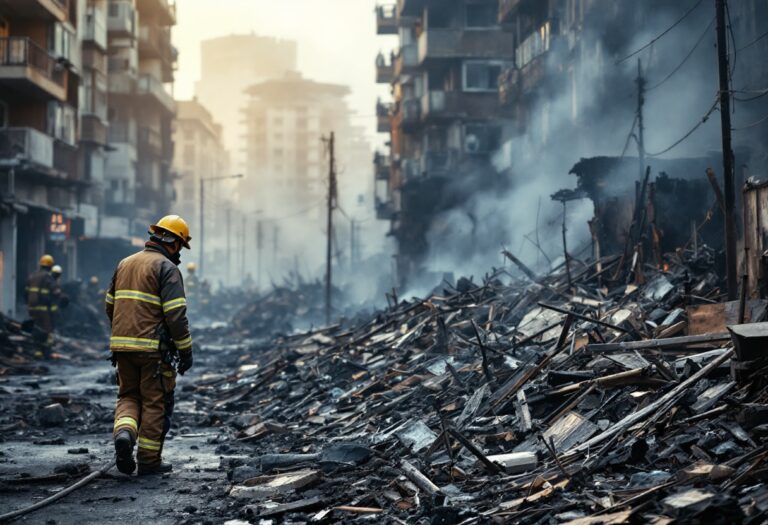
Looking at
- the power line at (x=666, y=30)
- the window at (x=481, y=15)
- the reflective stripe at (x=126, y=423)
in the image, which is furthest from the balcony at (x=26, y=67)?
the reflective stripe at (x=126, y=423)

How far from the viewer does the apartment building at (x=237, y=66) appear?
190 m

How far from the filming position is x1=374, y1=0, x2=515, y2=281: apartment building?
44594 millimetres

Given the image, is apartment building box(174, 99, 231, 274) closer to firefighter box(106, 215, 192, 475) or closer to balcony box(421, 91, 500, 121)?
balcony box(421, 91, 500, 121)

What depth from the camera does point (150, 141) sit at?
64.4 m

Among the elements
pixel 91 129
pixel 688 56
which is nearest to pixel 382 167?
pixel 91 129

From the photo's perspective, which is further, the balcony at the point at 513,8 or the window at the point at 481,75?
the window at the point at 481,75

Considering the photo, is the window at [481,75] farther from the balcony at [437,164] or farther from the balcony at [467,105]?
the balcony at [437,164]

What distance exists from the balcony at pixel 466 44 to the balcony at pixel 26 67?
64.3ft

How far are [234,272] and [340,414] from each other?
101m

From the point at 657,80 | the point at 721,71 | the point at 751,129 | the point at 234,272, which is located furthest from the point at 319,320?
the point at 234,272

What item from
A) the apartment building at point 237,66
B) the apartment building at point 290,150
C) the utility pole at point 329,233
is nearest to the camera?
the utility pole at point 329,233

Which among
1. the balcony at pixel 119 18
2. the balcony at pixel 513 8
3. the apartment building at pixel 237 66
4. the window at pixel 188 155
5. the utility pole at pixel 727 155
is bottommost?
the utility pole at pixel 727 155

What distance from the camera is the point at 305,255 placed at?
4461 inches

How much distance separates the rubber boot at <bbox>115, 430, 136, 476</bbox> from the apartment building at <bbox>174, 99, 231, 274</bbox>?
9023 cm
